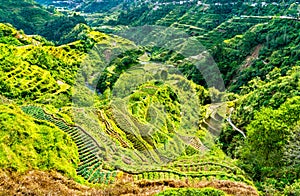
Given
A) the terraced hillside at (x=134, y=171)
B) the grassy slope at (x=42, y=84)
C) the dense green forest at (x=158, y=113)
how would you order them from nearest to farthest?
the dense green forest at (x=158, y=113) < the grassy slope at (x=42, y=84) < the terraced hillside at (x=134, y=171)

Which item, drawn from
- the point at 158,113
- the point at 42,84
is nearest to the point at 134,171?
the point at 158,113

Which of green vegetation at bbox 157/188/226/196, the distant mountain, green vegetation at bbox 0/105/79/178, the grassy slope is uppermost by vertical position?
green vegetation at bbox 157/188/226/196

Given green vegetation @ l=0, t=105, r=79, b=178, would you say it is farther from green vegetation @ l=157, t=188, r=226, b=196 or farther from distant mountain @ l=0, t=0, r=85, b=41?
distant mountain @ l=0, t=0, r=85, b=41

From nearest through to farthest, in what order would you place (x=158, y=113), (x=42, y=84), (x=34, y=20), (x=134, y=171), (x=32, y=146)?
(x=32, y=146), (x=134, y=171), (x=158, y=113), (x=42, y=84), (x=34, y=20)

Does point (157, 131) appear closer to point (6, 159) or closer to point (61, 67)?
point (6, 159)

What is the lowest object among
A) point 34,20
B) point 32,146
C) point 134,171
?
point 34,20

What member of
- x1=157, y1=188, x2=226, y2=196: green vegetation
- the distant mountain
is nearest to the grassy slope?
x1=157, y1=188, x2=226, y2=196: green vegetation

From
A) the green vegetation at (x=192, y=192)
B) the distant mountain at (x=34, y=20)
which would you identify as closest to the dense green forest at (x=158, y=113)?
the green vegetation at (x=192, y=192)

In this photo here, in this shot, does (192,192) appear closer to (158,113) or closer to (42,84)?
(158,113)

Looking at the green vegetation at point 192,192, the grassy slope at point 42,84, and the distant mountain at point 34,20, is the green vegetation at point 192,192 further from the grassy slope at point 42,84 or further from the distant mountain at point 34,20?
the distant mountain at point 34,20
